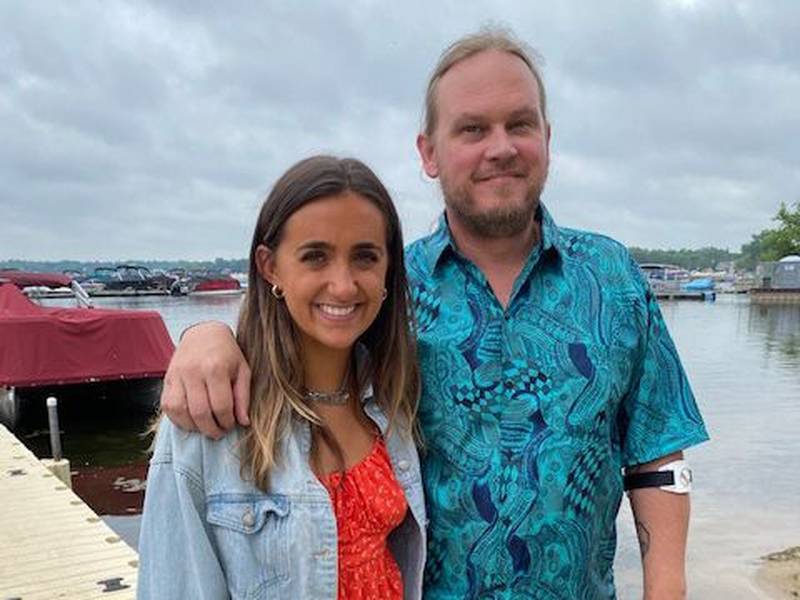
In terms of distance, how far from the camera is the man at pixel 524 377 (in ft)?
6.45

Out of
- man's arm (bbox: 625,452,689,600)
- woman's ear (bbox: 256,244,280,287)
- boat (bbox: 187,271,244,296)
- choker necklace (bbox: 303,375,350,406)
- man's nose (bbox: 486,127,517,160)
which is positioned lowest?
boat (bbox: 187,271,244,296)

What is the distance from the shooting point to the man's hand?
5.48 feet

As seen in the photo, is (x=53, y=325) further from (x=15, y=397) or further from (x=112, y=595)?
(x=112, y=595)

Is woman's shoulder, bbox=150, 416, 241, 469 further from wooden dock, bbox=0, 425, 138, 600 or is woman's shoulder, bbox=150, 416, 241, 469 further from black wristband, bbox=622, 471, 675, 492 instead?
wooden dock, bbox=0, 425, 138, 600

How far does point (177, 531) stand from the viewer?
5.41 ft

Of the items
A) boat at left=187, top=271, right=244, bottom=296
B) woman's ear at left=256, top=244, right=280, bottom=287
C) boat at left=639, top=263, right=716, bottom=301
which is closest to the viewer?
woman's ear at left=256, top=244, right=280, bottom=287

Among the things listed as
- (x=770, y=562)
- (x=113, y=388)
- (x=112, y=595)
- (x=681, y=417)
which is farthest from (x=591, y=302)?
(x=113, y=388)

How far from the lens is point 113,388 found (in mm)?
15234

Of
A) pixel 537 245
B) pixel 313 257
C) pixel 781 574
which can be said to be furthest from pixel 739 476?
pixel 313 257

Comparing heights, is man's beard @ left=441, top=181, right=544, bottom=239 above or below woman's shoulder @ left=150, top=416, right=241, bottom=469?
above

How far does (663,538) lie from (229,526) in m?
1.15

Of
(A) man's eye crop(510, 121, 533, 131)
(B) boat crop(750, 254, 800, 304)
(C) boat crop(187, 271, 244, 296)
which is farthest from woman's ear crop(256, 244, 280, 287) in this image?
(C) boat crop(187, 271, 244, 296)

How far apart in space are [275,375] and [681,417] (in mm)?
1096

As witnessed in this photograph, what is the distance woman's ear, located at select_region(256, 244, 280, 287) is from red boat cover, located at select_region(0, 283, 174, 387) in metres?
12.7
